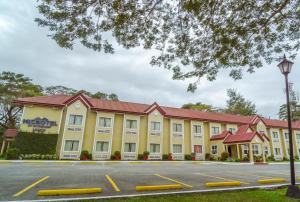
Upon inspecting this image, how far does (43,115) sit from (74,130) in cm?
421

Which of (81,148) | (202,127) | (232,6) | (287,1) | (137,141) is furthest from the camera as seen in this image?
(202,127)

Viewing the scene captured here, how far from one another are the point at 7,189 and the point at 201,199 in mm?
6732

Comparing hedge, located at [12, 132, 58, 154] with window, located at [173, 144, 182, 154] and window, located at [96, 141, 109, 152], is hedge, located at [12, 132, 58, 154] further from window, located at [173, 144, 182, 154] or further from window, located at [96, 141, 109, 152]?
window, located at [173, 144, 182, 154]

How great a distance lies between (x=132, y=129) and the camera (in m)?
28.8

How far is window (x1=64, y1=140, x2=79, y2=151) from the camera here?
25.0 m

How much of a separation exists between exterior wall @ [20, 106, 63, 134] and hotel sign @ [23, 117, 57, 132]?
250 millimetres

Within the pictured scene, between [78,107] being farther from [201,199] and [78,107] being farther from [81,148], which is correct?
[201,199]

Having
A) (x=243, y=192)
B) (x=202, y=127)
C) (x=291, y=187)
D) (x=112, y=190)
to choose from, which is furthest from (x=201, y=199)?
(x=202, y=127)

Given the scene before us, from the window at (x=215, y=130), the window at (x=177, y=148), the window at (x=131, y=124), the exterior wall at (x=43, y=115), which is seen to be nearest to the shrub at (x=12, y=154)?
the exterior wall at (x=43, y=115)

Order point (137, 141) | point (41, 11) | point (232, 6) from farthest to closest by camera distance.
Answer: point (137, 141), point (232, 6), point (41, 11)

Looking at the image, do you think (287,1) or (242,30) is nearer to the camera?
(287,1)

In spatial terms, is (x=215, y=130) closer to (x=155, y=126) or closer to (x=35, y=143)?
(x=155, y=126)

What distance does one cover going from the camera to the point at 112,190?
7270mm

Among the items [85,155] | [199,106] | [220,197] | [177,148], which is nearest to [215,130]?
[177,148]
